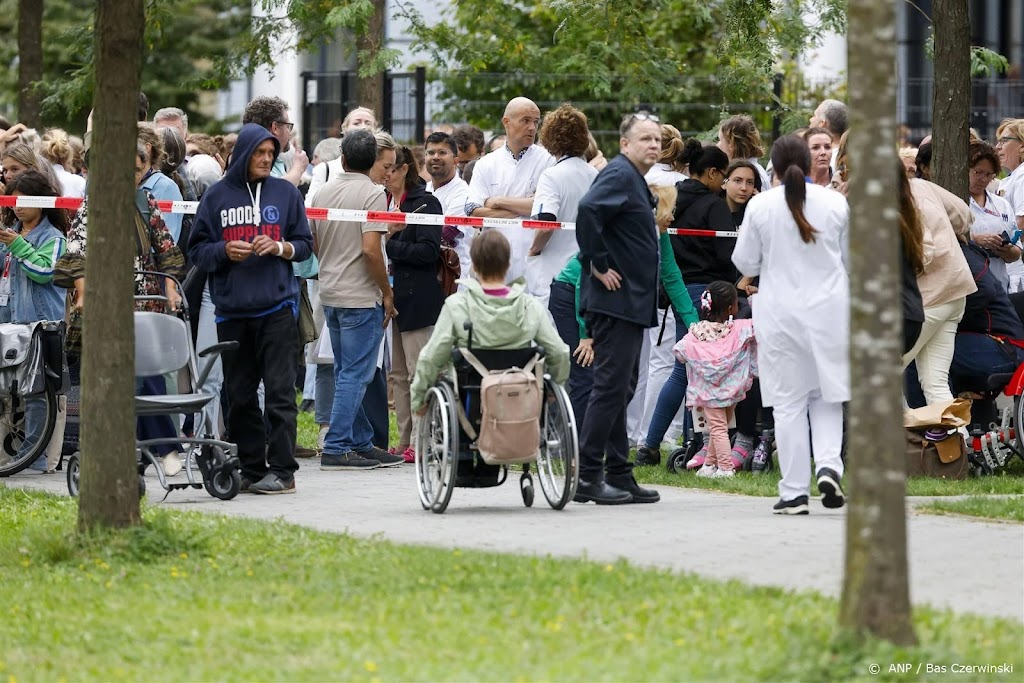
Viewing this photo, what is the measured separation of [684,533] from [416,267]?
13.6ft

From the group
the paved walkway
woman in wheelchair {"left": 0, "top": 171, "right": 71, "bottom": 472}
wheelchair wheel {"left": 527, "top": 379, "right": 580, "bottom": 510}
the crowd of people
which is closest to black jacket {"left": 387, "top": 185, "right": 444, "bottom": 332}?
the crowd of people

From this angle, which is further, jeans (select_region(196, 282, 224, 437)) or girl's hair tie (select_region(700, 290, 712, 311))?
jeans (select_region(196, 282, 224, 437))

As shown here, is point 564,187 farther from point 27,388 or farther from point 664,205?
point 27,388

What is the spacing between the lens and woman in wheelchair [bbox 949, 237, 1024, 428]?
458 inches

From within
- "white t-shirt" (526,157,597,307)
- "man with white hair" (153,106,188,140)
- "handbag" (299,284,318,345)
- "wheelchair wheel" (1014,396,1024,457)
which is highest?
"man with white hair" (153,106,188,140)

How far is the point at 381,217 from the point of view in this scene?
38.0 ft

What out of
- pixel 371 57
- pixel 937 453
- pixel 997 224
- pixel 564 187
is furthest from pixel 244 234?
pixel 371 57

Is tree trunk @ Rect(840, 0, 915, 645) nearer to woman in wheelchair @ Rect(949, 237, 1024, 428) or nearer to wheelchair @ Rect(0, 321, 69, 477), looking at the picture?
woman in wheelchair @ Rect(949, 237, 1024, 428)

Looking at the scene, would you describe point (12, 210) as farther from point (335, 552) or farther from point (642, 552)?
point (642, 552)

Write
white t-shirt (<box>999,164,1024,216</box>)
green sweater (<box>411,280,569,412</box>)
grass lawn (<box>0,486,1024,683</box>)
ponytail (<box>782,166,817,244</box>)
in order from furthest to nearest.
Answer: white t-shirt (<box>999,164,1024,216</box>)
green sweater (<box>411,280,569,412</box>)
ponytail (<box>782,166,817,244</box>)
grass lawn (<box>0,486,1024,683</box>)

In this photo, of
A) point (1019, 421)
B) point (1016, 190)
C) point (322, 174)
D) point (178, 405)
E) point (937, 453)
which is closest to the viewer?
point (178, 405)

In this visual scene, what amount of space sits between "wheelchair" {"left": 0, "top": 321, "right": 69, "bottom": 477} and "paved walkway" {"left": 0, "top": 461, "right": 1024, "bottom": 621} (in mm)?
563

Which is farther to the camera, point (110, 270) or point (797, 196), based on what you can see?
point (797, 196)

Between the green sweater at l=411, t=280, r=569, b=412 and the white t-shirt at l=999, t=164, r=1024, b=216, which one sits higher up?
the white t-shirt at l=999, t=164, r=1024, b=216
